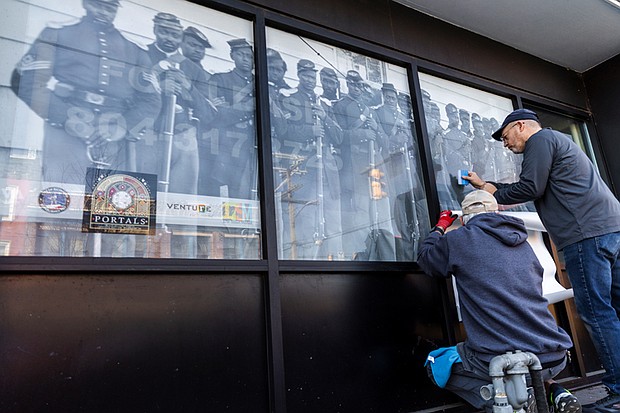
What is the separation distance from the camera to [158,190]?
1864 mm

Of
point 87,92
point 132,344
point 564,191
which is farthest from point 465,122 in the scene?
point 132,344

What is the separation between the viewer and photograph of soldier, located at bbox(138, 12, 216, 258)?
188 centimetres

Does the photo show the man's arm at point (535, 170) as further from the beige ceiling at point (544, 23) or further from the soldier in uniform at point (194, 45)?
the soldier in uniform at point (194, 45)

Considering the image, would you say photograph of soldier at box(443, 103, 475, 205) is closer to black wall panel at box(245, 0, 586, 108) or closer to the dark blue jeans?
black wall panel at box(245, 0, 586, 108)

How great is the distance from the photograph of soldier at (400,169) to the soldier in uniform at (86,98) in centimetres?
137

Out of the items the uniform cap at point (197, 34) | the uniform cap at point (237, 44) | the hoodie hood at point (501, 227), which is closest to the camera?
the hoodie hood at point (501, 227)

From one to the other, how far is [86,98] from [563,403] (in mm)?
2337

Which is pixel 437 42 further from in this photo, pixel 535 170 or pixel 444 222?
pixel 444 222

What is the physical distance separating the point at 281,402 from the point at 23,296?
107 centimetres

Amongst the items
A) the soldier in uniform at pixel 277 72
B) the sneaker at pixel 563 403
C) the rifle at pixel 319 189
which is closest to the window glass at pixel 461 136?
the rifle at pixel 319 189

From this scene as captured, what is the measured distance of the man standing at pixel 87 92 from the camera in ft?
5.62

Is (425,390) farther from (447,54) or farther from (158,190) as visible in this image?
(447,54)

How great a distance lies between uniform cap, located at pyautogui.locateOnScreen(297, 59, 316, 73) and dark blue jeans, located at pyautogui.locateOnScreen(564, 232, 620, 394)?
166 centimetres

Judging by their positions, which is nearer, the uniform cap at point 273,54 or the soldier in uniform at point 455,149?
the uniform cap at point 273,54
